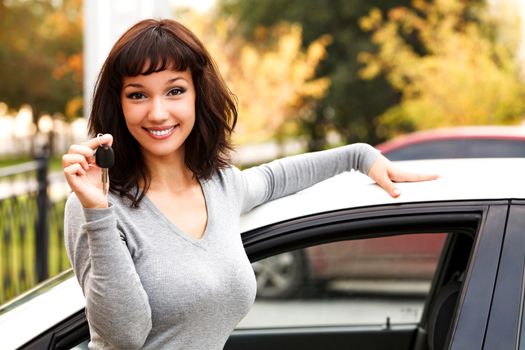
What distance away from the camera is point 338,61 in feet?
89.7

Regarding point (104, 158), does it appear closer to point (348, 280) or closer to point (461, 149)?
point (461, 149)

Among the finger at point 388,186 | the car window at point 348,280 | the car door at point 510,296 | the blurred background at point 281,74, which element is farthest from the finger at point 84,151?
the car window at point 348,280

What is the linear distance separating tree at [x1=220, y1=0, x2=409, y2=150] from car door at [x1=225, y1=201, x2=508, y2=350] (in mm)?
23094

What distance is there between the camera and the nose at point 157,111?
2.04m

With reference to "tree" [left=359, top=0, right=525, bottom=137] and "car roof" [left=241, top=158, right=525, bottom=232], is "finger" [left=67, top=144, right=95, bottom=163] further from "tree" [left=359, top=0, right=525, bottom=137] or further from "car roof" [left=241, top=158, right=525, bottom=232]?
"tree" [left=359, top=0, right=525, bottom=137]

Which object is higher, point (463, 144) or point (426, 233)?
point (463, 144)

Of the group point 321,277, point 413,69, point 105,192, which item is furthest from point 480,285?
point 413,69

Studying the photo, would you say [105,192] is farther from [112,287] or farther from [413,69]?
[413,69]

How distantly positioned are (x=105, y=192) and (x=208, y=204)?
36cm

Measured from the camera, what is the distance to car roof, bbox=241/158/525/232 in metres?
2.09

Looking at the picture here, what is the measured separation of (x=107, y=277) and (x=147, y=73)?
1.73 ft

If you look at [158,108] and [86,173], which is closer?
[86,173]

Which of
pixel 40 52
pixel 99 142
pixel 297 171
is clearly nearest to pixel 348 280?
pixel 297 171

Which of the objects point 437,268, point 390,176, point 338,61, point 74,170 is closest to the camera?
point 74,170
